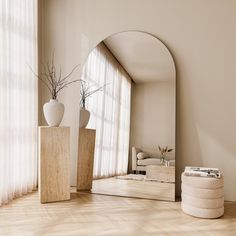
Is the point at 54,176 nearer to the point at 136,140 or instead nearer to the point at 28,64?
the point at 136,140

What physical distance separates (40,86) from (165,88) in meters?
1.57

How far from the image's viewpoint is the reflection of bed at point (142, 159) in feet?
10.2

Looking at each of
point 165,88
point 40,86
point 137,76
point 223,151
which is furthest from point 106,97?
point 223,151

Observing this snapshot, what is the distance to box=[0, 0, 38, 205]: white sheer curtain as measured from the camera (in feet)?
9.31

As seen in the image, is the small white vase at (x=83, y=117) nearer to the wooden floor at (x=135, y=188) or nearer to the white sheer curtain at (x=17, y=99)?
the white sheer curtain at (x=17, y=99)

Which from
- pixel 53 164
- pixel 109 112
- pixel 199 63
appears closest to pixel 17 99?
pixel 53 164

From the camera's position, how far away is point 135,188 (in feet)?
10.4

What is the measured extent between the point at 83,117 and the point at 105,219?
4.25 ft

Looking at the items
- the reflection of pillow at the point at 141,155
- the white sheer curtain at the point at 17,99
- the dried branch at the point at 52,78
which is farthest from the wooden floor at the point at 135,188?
the dried branch at the point at 52,78

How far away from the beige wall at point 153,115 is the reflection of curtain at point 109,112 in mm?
90

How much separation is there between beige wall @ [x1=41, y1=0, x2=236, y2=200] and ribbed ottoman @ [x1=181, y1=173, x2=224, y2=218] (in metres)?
0.55

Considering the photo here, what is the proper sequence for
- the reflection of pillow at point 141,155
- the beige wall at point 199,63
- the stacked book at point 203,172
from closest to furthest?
1. the stacked book at point 203,172
2. the beige wall at point 199,63
3. the reflection of pillow at point 141,155

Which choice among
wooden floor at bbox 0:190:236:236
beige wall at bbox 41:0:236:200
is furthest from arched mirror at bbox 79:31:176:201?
wooden floor at bbox 0:190:236:236

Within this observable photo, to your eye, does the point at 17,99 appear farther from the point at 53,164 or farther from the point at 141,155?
the point at 141,155
